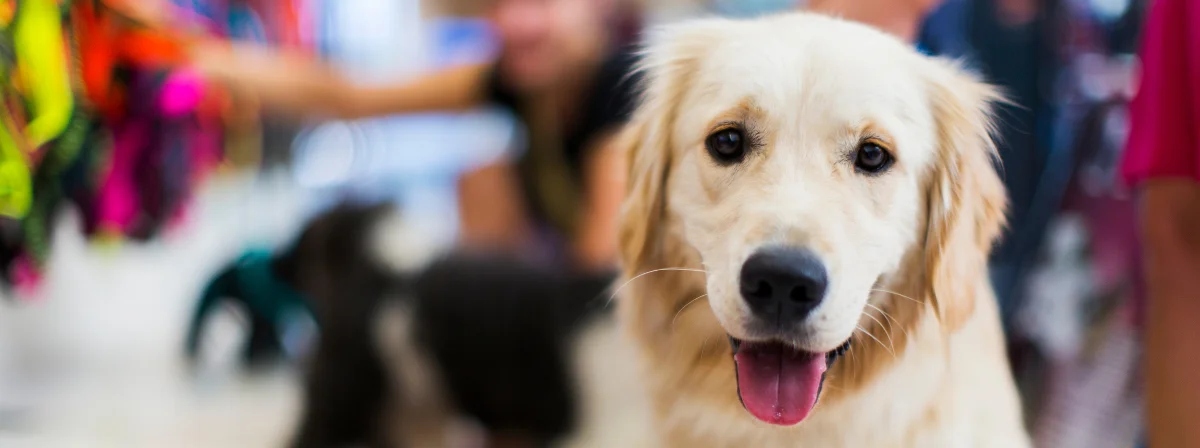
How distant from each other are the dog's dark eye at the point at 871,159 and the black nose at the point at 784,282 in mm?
113

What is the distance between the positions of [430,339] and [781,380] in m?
0.73

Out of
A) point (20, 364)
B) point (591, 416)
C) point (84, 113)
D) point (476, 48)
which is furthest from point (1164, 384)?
point (20, 364)

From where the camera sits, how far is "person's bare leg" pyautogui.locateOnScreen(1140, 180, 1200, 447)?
25.6 inches

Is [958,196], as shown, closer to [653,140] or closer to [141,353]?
[653,140]

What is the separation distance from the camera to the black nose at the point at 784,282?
0.50m

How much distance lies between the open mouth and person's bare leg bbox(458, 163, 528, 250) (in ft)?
2.25

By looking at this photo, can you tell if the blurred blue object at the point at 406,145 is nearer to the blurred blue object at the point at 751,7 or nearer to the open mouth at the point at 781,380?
the blurred blue object at the point at 751,7

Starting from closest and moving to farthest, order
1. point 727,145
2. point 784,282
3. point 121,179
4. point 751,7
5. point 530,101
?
point 784,282
point 727,145
point 751,7
point 121,179
point 530,101

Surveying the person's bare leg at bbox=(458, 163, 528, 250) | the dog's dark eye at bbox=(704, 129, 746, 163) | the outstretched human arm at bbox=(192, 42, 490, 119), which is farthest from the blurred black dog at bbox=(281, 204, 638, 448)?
the dog's dark eye at bbox=(704, 129, 746, 163)

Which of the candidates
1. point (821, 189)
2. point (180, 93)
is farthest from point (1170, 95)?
point (180, 93)

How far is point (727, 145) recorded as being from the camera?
610 millimetres

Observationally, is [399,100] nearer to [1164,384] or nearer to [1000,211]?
[1000,211]

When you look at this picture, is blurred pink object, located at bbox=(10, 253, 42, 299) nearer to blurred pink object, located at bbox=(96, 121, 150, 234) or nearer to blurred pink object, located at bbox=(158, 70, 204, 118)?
blurred pink object, located at bbox=(96, 121, 150, 234)

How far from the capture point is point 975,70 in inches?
25.2
